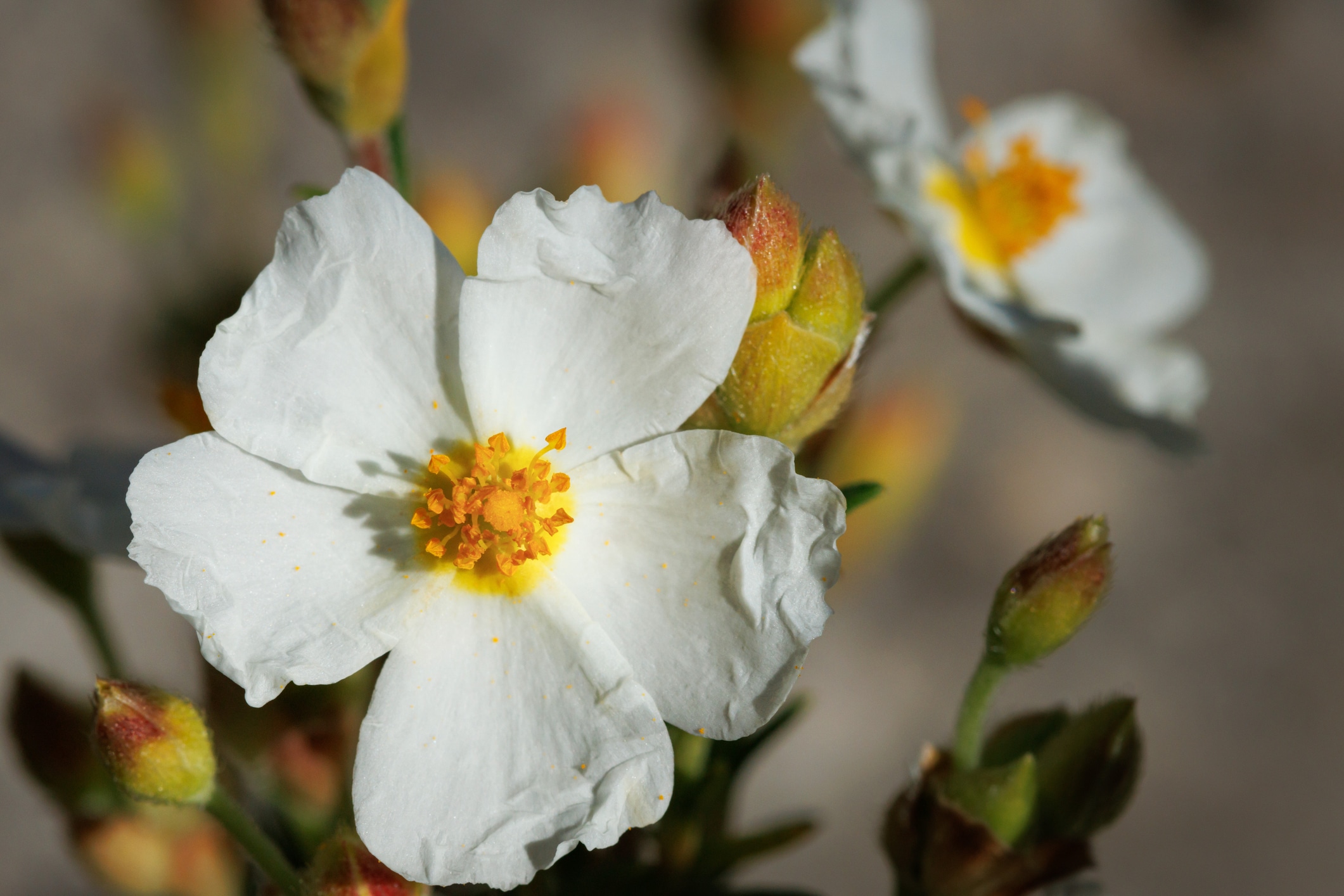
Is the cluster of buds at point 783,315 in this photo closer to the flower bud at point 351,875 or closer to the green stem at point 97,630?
the flower bud at point 351,875

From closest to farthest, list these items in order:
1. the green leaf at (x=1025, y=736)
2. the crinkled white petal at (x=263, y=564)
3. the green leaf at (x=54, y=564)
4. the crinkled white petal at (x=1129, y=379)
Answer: the crinkled white petal at (x=263, y=564)
the green leaf at (x=1025, y=736)
the green leaf at (x=54, y=564)
the crinkled white petal at (x=1129, y=379)

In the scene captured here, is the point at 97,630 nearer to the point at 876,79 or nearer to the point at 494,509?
the point at 494,509

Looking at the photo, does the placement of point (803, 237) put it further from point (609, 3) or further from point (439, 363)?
point (609, 3)

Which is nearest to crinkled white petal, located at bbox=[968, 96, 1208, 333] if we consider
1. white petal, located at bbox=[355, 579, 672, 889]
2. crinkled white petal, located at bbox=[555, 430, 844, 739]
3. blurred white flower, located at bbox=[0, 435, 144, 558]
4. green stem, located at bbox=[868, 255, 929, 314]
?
green stem, located at bbox=[868, 255, 929, 314]

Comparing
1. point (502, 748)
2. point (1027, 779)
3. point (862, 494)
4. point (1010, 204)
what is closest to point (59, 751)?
point (502, 748)

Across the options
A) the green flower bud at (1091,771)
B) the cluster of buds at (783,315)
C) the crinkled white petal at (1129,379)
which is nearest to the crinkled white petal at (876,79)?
the crinkled white petal at (1129,379)

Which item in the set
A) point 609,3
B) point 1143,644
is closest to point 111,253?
point 609,3
